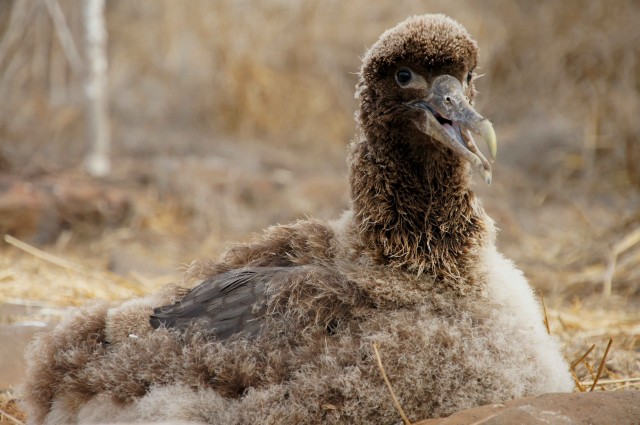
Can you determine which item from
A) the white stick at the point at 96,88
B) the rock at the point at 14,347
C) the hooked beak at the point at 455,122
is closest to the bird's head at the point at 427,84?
the hooked beak at the point at 455,122

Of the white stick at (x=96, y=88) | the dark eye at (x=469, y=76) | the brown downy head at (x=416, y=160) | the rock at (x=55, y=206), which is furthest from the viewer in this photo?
the white stick at (x=96, y=88)

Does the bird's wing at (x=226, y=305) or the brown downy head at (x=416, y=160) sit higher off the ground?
the brown downy head at (x=416, y=160)

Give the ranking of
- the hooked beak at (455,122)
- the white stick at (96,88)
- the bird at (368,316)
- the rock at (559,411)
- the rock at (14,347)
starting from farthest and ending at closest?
the white stick at (96,88)
the rock at (14,347)
the hooked beak at (455,122)
the bird at (368,316)
the rock at (559,411)

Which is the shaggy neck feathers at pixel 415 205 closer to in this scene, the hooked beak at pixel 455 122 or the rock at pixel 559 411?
the hooked beak at pixel 455 122

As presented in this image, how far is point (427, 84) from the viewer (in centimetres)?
324

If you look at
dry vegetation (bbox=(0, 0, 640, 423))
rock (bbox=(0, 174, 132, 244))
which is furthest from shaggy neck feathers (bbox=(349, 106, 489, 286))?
rock (bbox=(0, 174, 132, 244))

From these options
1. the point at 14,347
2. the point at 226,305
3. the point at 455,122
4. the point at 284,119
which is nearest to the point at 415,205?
the point at 455,122

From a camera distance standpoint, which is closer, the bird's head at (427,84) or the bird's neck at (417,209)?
the bird's head at (427,84)

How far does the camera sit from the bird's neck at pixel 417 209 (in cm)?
323

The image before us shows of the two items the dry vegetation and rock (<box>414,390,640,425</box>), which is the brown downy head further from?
the dry vegetation

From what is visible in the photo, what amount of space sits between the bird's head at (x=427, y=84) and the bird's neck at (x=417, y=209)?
0.09 m

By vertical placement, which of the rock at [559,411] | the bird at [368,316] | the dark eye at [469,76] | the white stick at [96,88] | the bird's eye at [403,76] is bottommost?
the rock at [559,411]

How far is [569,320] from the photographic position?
510 cm

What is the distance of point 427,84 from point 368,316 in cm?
94
